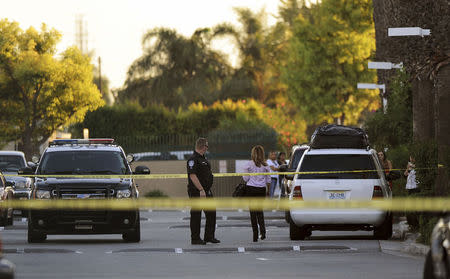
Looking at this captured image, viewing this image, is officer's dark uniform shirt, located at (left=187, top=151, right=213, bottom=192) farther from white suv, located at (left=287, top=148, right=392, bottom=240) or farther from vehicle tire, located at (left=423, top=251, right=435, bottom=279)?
vehicle tire, located at (left=423, top=251, right=435, bottom=279)

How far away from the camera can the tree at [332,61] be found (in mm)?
65438

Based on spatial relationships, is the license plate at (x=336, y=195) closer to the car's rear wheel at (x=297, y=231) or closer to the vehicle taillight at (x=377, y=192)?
the vehicle taillight at (x=377, y=192)

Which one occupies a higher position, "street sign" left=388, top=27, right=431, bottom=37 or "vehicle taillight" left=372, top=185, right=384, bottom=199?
"street sign" left=388, top=27, right=431, bottom=37

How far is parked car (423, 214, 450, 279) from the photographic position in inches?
463

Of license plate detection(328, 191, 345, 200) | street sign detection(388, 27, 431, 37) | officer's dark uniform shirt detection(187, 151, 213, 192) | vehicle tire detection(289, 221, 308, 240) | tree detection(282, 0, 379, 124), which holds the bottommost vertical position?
vehicle tire detection(289, 221, 308, 240)

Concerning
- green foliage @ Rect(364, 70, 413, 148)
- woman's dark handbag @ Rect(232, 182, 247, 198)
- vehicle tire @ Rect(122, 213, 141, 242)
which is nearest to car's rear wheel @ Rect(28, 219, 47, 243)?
vehicle tire @ Rect(122, 213, 141, 242)

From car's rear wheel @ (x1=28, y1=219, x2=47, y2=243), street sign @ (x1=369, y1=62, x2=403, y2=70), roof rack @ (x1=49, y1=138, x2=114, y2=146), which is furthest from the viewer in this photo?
street sign @ (x1=369, y1=62, x2=403, y2=70)

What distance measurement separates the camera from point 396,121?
38562mm

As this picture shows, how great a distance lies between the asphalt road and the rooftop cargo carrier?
2815 millimetres

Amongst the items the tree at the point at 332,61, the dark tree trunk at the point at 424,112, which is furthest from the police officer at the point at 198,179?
the tree at the point at 332,61

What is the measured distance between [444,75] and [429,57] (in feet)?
7.41

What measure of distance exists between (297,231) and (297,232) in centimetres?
3

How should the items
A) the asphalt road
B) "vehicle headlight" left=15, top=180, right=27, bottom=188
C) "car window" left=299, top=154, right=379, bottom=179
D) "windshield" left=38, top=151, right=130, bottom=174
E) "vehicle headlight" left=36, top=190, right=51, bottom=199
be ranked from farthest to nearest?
"vehicle headlight" left=15, top=180, right=27, bottom=188, "car window" left=299, top=154, right=379, bottom=179, "windshield" left=38, top=151, right=130, bottom=174, "vehicle headlight" left=36, top=190, right=51, bottom=199, the asphalt road

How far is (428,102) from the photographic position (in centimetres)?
3112
